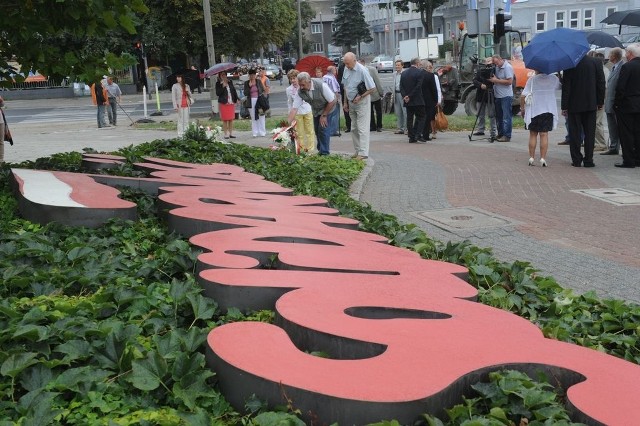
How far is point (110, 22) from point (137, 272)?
3.60m

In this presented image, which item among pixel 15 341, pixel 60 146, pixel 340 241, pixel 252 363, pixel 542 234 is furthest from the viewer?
pixel 60 146

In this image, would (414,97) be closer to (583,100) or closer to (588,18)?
(583,100)

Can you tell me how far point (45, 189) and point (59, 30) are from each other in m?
2.16

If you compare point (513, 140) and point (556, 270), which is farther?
point (513, 140)

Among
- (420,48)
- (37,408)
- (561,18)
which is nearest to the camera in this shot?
(37,408)

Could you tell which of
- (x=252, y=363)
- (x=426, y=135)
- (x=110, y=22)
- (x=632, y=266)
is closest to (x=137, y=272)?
(x=252, y=363)

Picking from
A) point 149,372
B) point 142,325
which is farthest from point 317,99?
point 149,372

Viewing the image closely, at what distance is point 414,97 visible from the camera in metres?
18.1

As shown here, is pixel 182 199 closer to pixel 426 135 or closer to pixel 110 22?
pixel 110 22

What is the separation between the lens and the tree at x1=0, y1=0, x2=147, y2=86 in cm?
752

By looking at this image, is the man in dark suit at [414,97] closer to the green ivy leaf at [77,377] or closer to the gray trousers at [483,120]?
the gray trousers at [483,120]

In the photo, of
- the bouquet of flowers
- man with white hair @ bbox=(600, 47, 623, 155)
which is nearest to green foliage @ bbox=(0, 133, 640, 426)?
the bouquet of flowers

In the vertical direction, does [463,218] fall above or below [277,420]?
below

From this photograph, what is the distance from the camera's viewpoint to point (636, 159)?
13.3m
